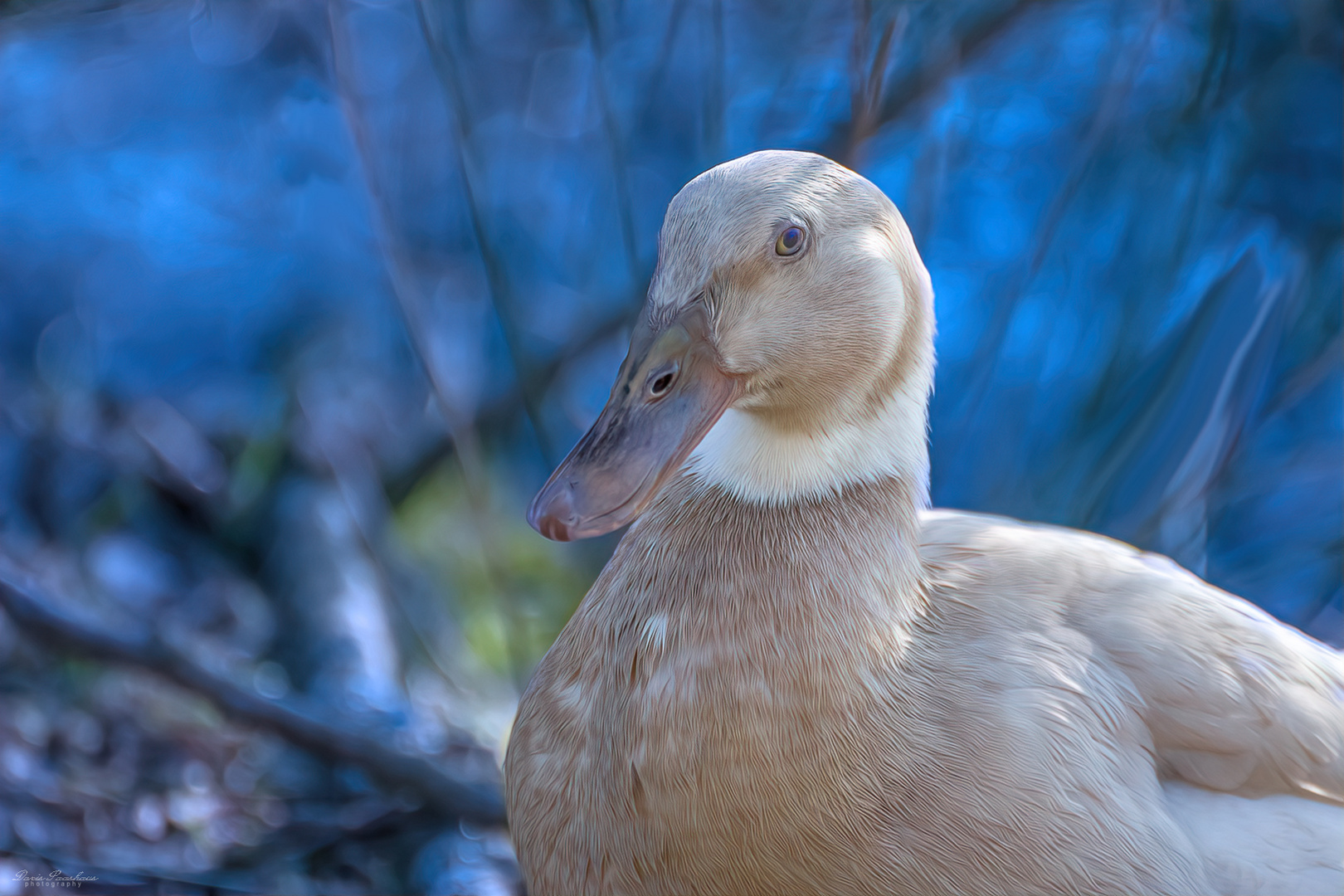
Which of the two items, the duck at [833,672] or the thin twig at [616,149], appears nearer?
the duck at [833,672]

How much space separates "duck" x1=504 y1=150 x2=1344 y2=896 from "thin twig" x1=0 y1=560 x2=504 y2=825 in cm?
70

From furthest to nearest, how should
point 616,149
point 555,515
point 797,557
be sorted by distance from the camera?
1. point 616,149
2. point 797,557
3. point 555,515

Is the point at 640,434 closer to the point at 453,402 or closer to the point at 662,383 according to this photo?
the point at 662,383

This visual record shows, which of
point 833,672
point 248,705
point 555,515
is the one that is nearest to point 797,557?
point 833,672

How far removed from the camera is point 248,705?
1.62 m

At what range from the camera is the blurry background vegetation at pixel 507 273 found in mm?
1759

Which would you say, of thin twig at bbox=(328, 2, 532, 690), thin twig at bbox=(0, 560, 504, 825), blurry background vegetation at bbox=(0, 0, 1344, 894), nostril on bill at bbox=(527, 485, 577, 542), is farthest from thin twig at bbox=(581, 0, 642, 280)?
nostril on bill at bbox=(527, 485, 577, 542)

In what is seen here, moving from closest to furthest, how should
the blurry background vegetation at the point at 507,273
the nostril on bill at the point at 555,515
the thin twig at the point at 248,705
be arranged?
1. the nostril on bill at the point at 555,515
2. the thin twig at the point at 248,705
3. the blurry background vegetation at the point at 507,273

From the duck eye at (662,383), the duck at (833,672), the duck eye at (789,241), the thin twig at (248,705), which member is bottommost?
the thin twig at (248,705)

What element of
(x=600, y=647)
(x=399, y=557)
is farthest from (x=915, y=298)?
(x=399, y=557)

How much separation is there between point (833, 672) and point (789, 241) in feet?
1.14

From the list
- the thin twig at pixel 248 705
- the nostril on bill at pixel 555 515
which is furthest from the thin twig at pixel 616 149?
the nostril on bill at pixel 555 515

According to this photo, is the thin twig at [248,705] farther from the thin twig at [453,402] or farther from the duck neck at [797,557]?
the duck neck at [797,557]

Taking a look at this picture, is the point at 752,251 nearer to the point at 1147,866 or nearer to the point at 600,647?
the point at 600,647
